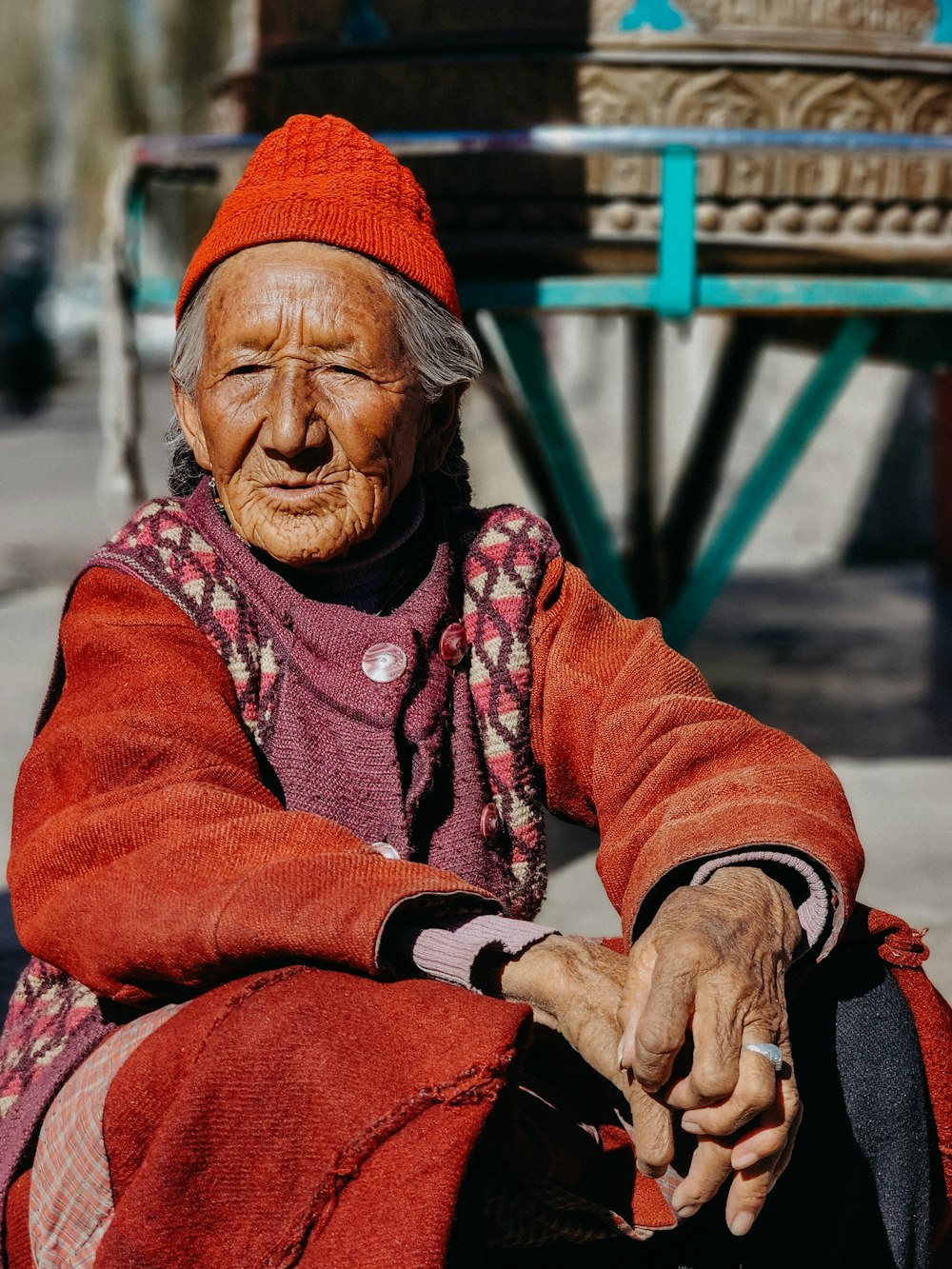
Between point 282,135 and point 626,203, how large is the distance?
1573 millimetres

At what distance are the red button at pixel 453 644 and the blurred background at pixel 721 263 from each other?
4.89 feet

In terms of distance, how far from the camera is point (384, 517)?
1.81m

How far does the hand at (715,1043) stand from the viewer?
4.58ft

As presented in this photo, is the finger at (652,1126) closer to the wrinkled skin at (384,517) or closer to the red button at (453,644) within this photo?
the wrinkled skin at (384,517)

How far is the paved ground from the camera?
11.5ft

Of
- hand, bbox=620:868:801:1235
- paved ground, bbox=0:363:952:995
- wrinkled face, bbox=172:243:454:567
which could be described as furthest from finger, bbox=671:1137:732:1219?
paved ground, bbox=0:363:952:995

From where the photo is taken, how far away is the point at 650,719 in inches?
69.9

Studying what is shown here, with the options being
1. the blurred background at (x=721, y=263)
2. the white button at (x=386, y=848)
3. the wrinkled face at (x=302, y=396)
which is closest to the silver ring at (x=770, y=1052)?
the white button at (x=386, y=848)

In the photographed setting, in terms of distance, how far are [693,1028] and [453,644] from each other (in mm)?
559

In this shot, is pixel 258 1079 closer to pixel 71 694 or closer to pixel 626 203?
pixel 71 694

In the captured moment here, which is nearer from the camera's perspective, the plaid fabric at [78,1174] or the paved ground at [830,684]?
the plaid fabric at [78,1174]

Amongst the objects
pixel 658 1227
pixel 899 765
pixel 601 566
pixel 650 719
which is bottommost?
pixel 899 765

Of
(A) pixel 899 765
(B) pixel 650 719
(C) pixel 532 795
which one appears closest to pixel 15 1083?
(C) pixel 532 795

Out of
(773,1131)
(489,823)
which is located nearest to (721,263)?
(489,823)
